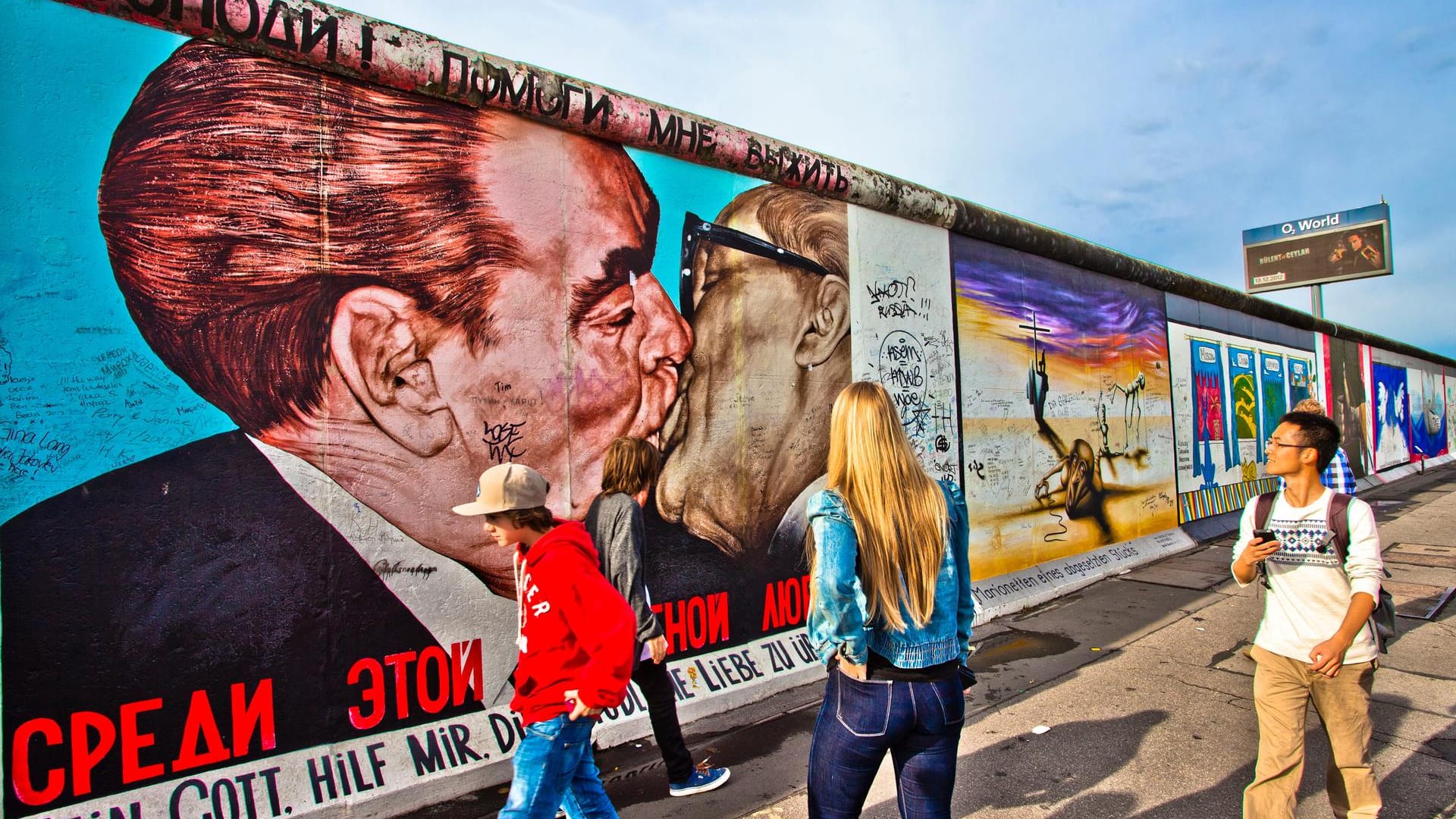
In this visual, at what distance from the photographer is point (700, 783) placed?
3.66 m

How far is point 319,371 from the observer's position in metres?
Result: 3.69

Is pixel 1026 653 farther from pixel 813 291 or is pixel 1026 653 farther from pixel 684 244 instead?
pixel 684 244

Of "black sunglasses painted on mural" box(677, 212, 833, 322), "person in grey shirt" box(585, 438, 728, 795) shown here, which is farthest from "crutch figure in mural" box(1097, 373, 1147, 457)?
"person in grey shirt" box(585, 438, 728, 795)

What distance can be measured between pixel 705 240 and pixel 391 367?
2396mm

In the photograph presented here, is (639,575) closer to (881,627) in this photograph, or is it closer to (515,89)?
(881,627)

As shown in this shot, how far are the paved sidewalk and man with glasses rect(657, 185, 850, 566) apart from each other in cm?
142

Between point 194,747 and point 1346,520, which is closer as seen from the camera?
point 1346,520

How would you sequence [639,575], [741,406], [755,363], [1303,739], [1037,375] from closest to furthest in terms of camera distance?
[1303,739] → [639,575] → [741,406] → [755,363] → [1037,375]

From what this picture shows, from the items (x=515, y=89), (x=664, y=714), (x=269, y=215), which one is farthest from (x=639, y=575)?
(x=515, y=89)

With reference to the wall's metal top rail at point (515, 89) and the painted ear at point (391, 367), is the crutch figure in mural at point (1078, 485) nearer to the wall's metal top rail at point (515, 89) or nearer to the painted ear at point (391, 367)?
the wall's metal top rail at point (515, 89)

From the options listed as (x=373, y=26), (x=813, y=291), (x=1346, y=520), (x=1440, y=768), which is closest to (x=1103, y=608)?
(x=1440, y=768)

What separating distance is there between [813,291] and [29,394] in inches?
188

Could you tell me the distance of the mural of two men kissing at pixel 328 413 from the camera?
308 centimetres

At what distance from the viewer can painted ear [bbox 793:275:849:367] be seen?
6020mm
